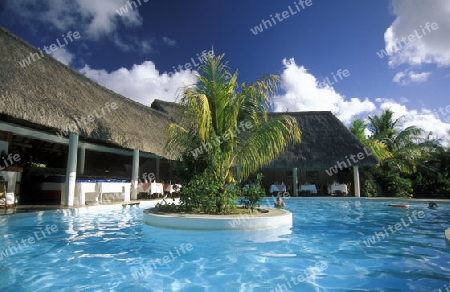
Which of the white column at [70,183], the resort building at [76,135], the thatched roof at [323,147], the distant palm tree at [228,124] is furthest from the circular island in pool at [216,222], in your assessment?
the thatched roof at [323,147]

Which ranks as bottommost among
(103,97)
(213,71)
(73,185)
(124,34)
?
(73,185)

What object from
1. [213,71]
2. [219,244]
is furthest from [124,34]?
[219,244]

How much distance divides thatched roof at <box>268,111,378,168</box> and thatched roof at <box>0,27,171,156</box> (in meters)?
8.76

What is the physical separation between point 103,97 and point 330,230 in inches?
433

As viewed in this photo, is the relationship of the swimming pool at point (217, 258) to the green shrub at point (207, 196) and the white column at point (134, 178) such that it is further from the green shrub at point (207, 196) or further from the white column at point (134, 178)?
the white column at point (134, 178)

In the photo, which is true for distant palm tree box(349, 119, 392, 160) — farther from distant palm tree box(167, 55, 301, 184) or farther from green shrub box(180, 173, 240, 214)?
green shrub box(180, 173, 240, 214)

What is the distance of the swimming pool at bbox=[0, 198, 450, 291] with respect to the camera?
3.43 meters

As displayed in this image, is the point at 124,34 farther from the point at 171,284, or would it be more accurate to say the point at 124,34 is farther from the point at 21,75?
the point at 171,284

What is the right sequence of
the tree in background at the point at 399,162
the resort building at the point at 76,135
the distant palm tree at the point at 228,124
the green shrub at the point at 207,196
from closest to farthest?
the green shrub at the point at 207,196 < the distant palm tree at the point at 228,124 < the resort building at the point at 76,135 < the tree in background at the point at 399,162

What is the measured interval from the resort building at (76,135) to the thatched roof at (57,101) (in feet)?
0.10

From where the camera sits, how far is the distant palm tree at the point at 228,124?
309 inches

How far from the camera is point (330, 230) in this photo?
7066 mm

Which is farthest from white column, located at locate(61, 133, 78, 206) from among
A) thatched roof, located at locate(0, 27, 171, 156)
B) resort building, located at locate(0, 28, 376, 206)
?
thatched roof, located at locate(0, 27, 171, 156)

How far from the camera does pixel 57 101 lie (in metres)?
9.42
